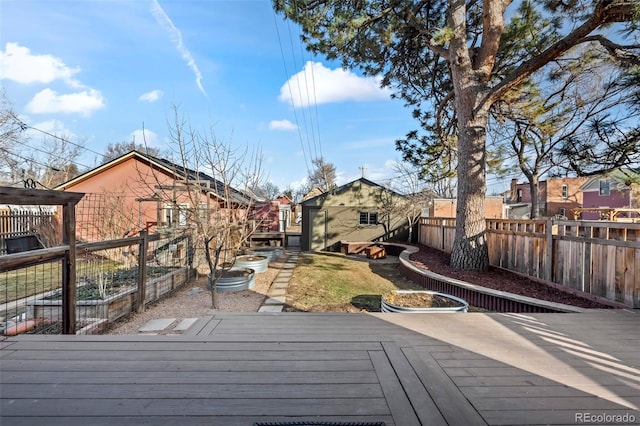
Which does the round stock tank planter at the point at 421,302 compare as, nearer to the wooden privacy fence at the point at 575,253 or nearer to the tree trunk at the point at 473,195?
the wooden privacy fence at the point at 575,253

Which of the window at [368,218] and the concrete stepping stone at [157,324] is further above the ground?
the window at [368,218]

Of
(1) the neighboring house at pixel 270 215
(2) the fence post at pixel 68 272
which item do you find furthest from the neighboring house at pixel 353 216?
(2) the fence post at pixel 68 272

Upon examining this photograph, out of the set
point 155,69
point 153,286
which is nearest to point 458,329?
point 153,286

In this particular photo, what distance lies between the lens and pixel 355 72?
852cm

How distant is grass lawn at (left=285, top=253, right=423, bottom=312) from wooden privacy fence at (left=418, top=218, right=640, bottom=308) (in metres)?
2.14

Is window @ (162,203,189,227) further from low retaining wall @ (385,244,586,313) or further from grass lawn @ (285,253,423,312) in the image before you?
low retaining wall @ (385,244,586,313)

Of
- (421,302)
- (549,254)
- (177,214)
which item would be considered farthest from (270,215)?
(549,254)

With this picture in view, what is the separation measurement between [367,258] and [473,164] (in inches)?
236

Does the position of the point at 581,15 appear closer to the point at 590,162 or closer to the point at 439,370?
the point at 590,162

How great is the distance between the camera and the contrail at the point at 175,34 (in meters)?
6.48

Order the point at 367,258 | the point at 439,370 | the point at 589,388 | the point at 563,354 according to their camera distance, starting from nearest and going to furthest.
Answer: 1. the point at 589,388
2. the point at 439,370
3. the point at 563,354
4. the point at 367,258

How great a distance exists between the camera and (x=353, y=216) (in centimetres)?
1430

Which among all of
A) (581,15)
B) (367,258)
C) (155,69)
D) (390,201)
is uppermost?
(155,69)

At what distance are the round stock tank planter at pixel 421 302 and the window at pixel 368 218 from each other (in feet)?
32.2
